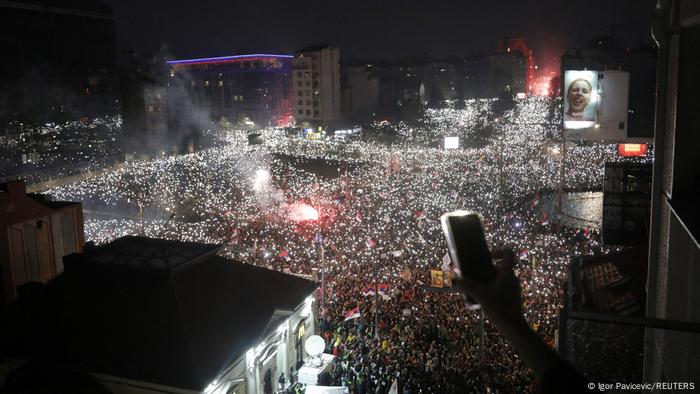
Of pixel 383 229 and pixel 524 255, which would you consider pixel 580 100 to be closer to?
pixel 524 255

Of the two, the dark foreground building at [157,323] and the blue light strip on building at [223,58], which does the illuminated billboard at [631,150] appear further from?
the blue light strip on building at [223,58]

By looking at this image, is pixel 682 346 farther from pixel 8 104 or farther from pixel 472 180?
pixel 8 104

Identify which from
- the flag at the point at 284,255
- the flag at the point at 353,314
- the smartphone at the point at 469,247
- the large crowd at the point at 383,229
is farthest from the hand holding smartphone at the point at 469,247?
the flag at the point at 284,255

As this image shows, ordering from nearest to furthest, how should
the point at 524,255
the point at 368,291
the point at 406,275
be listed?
the point at 368,291, the point at 406,275, the point at 524,255

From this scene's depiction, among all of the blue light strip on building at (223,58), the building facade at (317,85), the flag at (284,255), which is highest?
the blue light strip on building at (223,58)

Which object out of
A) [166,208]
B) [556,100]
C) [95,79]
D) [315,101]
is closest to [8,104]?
[95,79]

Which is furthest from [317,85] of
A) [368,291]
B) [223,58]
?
[368,291]

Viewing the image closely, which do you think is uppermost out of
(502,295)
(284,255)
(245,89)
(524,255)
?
(245,89)
